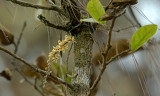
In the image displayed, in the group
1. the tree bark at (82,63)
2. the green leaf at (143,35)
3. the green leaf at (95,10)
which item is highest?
the green leaf at (95,10)

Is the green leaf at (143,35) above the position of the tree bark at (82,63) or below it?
above

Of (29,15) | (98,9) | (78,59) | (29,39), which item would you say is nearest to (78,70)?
(78,59)

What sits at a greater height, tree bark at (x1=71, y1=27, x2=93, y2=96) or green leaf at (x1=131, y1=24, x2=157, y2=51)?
green leaf at (x1=131, y1=24, x2=157, y2=51)

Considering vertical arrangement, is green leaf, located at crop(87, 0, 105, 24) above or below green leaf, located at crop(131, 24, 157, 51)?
above

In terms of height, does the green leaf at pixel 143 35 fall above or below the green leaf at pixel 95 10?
below

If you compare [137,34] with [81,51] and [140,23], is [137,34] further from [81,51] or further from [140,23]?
[140,23]

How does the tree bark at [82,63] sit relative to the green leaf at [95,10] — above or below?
below

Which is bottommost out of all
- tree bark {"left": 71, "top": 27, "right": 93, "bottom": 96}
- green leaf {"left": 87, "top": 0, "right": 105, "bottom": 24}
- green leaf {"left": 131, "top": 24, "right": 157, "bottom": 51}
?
tree bark {"left": 71, "top": 27, "right": 93, "bottom": 96}

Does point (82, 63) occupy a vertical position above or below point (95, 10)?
below
